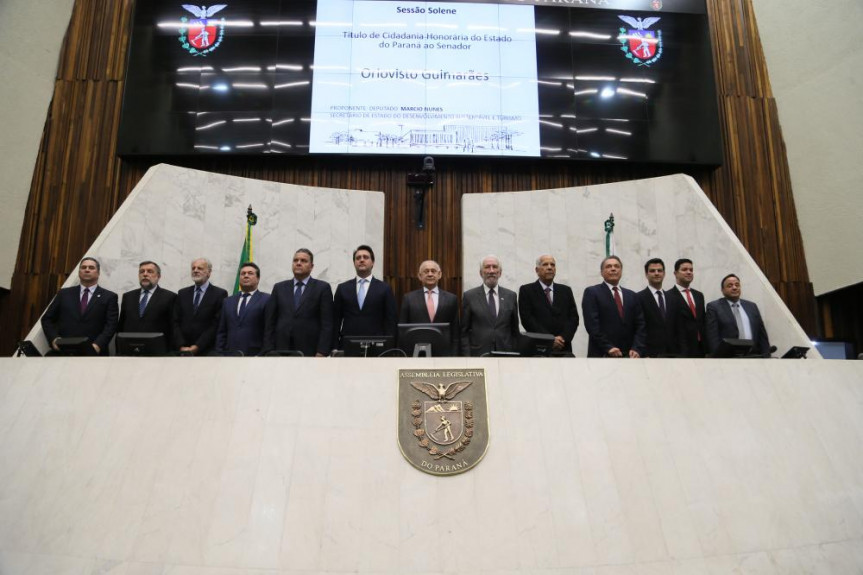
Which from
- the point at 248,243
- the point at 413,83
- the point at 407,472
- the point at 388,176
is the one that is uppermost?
the point at 413,83

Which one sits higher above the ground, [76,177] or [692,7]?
[692,7]

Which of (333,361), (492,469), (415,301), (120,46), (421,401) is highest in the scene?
(120,46)

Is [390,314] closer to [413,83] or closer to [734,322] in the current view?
[734,322]

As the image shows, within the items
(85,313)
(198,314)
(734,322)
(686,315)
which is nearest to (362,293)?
(198,314)

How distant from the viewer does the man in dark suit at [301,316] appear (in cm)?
391

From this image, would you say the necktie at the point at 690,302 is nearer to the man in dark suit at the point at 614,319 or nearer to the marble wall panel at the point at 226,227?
the man in dark suit at the point at 614,319

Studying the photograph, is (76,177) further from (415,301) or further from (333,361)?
(333,361)

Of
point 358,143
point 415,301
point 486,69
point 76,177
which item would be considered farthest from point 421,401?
point 76,177

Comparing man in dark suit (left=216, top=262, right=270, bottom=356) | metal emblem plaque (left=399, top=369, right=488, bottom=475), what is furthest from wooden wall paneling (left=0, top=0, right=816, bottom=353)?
metal emblem plaque (left=399, top=369, right=488, bottom=475)

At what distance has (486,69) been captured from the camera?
6387mm

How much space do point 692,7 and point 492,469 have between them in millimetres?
6032

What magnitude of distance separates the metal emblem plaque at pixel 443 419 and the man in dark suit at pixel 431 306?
0.98 metres

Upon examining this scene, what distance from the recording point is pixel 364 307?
399 cm

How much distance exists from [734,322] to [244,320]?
3.16 meters
